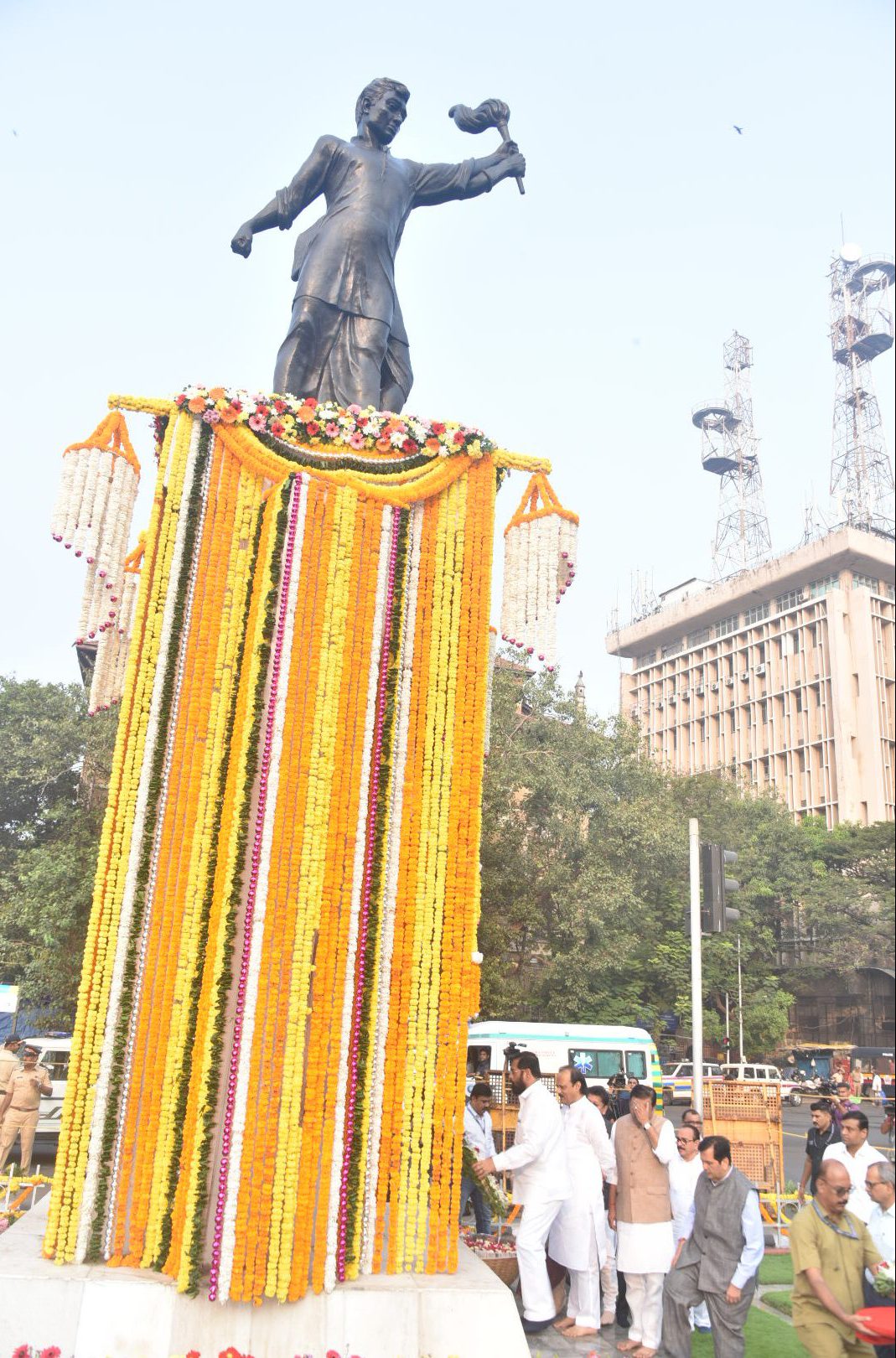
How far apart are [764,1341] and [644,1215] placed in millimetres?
1199

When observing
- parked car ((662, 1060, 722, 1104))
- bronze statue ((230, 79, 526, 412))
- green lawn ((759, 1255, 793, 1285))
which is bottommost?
green lawn ((759, 1255, 793, 1285))

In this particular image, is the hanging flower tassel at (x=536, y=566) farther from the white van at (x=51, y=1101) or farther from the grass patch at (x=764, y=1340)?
the white van at (x=51, y=1101)

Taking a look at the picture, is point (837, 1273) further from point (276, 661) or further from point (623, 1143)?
point (276, 661)

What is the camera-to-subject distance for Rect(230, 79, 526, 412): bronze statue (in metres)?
8.75

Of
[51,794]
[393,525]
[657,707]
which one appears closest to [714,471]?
[657,707]

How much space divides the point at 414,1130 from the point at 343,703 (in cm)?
259

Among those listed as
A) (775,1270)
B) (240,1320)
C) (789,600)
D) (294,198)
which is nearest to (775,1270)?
(775,1270)

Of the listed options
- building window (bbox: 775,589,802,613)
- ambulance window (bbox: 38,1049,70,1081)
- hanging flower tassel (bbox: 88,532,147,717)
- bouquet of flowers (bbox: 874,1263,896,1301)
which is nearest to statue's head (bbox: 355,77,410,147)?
hanging flower tassel (bbox: 88,532,147,717)

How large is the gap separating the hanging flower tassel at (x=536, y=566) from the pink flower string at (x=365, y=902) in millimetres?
1336

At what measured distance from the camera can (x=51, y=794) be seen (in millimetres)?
25453

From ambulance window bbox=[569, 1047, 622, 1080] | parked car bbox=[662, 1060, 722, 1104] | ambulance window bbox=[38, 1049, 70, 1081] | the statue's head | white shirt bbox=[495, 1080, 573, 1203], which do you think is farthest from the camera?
parked car bbox=[662, 1060, 722, 1104]

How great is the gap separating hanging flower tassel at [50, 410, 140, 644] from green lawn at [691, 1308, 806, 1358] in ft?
21.0

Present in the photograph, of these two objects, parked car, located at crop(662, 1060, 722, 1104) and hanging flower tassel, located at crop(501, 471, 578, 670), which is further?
parked car, located at crop(662, 1060, 722, 1104)

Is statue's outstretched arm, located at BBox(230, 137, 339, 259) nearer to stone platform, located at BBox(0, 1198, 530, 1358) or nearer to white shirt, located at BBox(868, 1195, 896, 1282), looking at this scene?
stone platform, located at BBox(0, 1198, 530, 1358)
